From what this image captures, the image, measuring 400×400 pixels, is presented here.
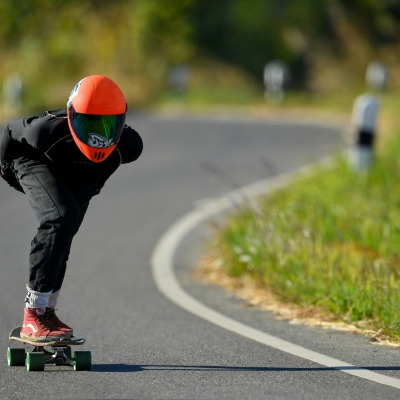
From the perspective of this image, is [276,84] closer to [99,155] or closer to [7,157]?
[7,157]

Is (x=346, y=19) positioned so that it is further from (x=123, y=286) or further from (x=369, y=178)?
(x=123, y=286)

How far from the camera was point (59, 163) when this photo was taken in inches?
217

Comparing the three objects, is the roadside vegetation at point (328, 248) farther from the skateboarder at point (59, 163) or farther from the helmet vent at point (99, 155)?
the helmet vent at point (99, 155)

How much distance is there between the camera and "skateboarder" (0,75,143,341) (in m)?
5.22

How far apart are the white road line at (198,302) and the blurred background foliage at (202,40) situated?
21.7 meters

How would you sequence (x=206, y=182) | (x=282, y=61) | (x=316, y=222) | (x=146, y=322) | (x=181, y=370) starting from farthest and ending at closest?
1. (x=282, y=61)
2. (x=206, y=182)
3. (x=316, y=222)
4. (x=146, y=322)
5. (x=181, y=370)

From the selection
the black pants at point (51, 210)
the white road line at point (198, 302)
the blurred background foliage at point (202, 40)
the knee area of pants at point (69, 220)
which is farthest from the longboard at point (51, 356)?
the blurred background foliage at point (202, 40)

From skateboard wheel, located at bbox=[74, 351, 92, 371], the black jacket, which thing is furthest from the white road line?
the black jacket

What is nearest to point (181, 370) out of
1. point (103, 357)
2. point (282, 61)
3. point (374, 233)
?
point (103, 357)

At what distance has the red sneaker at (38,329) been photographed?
17.8 feet

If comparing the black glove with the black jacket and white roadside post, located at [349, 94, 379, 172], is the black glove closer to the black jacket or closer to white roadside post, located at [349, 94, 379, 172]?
the black jacket

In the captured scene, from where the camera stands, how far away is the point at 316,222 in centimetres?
881

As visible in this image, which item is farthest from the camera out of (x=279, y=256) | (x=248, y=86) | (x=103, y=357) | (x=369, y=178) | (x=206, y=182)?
(x=248, y=86)

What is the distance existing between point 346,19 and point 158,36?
730 cm
